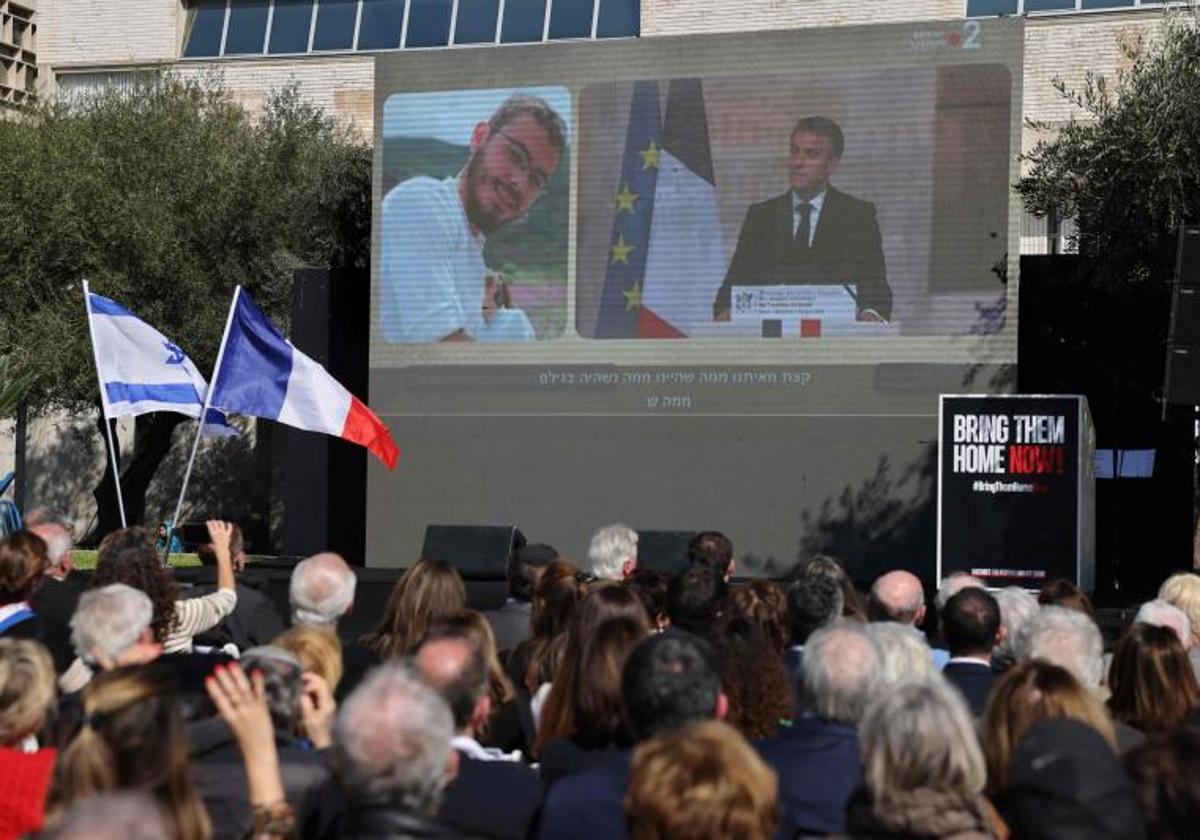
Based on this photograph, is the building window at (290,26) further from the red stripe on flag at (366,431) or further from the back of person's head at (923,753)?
the back of person's head at (923,753)

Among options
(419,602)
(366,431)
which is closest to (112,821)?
(419,602)

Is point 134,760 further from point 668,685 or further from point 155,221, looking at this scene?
point 155,221

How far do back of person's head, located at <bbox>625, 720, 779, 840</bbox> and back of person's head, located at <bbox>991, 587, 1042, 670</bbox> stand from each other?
110 inches

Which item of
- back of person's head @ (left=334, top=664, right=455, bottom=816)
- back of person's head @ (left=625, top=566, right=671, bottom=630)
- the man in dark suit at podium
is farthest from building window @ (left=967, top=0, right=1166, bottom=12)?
back of person's head @ (left=334, top=664, right=455, bottom=816)

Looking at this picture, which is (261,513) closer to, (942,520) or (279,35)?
(279,35)

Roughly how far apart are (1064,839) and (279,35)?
27.5 m

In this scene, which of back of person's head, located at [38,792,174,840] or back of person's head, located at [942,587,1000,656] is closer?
back of person's head, located at [38,792,174,840]

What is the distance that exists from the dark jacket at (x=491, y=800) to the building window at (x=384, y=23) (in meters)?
23.4

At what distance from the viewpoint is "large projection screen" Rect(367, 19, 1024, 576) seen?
1731 centimetres

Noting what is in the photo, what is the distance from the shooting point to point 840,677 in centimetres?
416

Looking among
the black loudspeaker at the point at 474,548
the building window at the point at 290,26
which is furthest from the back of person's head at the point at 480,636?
the building window at the point at 290,26

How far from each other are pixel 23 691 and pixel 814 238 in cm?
1405

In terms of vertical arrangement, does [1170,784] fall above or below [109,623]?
below

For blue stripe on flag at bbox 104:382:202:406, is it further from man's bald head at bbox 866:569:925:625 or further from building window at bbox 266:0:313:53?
building window at bbox 266:0:313:53
